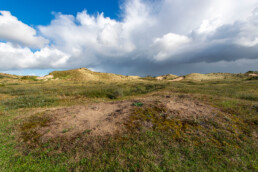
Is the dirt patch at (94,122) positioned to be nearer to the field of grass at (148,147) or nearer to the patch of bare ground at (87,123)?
the patch of bare ground at (87,123)

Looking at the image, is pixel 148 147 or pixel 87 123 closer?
pixel 148 147

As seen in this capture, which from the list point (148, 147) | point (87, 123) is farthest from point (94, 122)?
point (148, 147)

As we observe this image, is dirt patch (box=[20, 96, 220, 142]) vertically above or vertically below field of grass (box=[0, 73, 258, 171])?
above

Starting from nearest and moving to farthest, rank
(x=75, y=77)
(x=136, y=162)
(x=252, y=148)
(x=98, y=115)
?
(x=136, y=162)
(x=252, y=148)
(x=98, y=115)
(x=75, y=77)

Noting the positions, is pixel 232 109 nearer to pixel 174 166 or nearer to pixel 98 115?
pixel 174 166

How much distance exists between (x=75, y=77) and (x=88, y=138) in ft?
203

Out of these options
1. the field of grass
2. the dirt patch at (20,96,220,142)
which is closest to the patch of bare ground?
the dirt patch at (20,96,220,142)

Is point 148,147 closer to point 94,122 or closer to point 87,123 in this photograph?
point 94,122

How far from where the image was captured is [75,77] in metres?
61.2

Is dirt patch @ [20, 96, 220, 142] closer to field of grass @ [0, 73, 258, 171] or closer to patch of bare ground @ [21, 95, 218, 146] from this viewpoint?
patch of bare ground @ [21, 95, 218, 146]

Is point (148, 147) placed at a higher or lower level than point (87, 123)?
lower

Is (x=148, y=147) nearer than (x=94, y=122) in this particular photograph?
Yes

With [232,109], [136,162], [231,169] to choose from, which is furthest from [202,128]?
[232,109]

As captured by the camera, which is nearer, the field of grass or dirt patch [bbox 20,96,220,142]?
the field of grass
